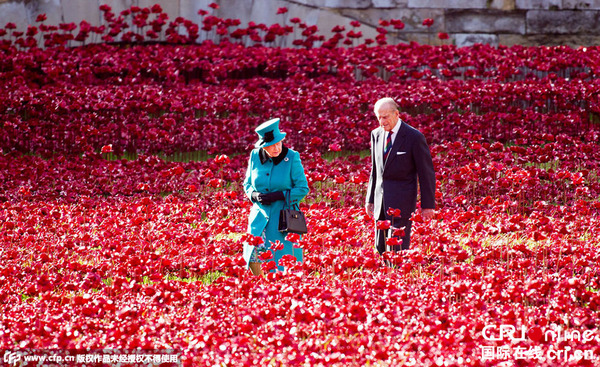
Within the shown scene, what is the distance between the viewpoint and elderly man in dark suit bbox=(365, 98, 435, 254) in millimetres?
5695

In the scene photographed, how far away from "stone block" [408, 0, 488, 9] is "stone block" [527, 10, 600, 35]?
Result: 1.11 m

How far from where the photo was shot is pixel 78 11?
14445mm

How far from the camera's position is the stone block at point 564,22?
14703mm

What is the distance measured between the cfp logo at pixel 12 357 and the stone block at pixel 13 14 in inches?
467

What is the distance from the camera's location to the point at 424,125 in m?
10.6

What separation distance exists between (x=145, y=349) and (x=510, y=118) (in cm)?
755

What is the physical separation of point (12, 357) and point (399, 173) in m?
3.32

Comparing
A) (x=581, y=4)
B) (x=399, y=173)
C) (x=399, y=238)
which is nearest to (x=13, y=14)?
(x=399, y=173)

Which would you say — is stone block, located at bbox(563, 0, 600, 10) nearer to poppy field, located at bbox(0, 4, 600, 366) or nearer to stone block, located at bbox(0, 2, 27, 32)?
poppy field, located at bbox(0, 4, 600, 366)

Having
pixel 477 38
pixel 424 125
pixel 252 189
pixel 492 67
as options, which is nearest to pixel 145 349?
pixel 252 189

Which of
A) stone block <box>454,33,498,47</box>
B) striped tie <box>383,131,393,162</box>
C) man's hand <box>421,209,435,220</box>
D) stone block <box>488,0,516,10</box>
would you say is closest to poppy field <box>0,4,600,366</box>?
man's hand <box>421,209,435,220</box>

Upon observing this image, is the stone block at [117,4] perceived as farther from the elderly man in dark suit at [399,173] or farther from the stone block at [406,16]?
the elderly man in dark suit at [399,173]

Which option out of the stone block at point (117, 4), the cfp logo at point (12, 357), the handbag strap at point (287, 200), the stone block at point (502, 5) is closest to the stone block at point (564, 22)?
the stone block at point (502, 5)

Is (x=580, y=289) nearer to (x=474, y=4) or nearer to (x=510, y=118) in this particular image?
(x=510, y=118)
